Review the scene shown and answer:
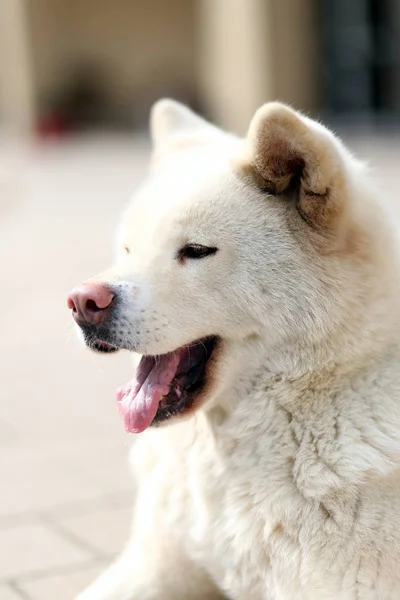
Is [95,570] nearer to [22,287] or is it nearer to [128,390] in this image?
[128,390]

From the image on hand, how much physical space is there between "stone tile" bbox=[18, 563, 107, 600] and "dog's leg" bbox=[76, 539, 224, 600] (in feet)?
0.78

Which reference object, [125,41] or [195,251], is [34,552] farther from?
[125,41]

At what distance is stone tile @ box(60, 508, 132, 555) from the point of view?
12.2 ft

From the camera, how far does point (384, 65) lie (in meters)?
18.9

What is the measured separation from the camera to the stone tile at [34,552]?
351 cm

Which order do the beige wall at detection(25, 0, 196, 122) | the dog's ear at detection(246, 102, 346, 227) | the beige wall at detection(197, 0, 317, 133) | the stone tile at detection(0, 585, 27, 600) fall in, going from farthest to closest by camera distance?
the beige wall at detection(25, 0, 196, 122) → the beige wall at detection(197, 0, 317, 133) → the stone tile at detection(0, 585, 27, 600) → the dog's ear at detection(246, 102, 346, 227)

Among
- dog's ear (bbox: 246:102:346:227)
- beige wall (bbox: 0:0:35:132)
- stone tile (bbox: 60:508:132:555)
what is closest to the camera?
dog's ear (bbox: 246:102:346:227)

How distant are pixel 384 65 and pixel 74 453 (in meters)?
15.5

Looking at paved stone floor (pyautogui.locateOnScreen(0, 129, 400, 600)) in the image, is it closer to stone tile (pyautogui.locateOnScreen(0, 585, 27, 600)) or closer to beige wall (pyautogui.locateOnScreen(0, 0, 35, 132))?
stone tile (pyautogui.locateOnScreen(0, 585, 27, 600))

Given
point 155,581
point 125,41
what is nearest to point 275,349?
point 155,581

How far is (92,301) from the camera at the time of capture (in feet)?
8.46

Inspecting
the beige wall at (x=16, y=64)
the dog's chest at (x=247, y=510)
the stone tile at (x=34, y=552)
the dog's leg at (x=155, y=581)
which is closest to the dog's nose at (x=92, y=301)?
the dog's chest at (x=247, y=510)

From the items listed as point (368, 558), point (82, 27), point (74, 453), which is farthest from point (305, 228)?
point (82, 27)

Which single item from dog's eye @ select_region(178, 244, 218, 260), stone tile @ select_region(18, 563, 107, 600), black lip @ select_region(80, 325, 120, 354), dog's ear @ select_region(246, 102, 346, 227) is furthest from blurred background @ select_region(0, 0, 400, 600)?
dog's ear @ select_region(246, 102, 346, 227)
